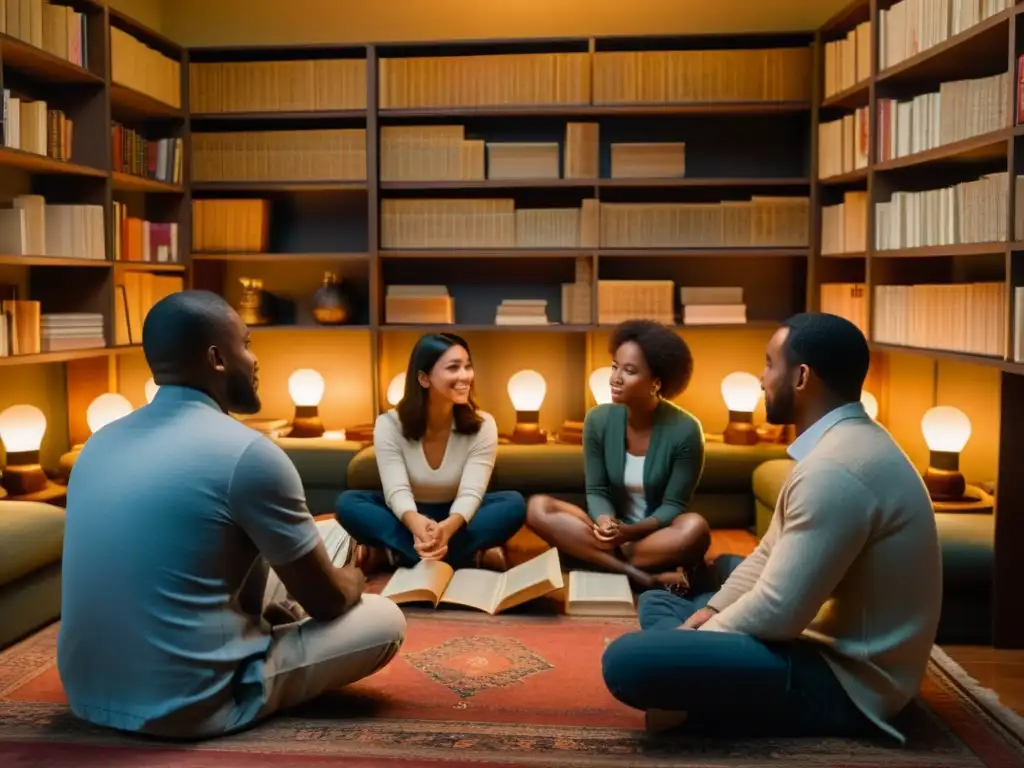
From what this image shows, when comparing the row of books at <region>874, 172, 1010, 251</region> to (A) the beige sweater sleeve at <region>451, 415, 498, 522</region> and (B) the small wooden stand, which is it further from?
(A) the beige sweater sleeve at <region>451, 415, 498, 522</region>

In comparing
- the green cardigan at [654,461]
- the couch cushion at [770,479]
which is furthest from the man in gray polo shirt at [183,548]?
the couch cushion at [770,479]

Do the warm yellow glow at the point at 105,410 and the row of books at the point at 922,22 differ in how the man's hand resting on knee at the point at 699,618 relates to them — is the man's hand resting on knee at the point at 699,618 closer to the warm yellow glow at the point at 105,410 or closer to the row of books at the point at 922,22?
the row of books at the point at 922,22

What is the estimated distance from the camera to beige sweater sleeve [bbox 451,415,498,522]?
3.95 m

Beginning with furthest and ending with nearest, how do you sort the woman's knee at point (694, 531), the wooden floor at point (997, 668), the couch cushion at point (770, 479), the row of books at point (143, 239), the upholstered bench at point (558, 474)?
the upholstered bench at point (558, 474) → the row of books at point (143, 239) → the couch cushion at point (770, 479) → the woman's knee at point (694, 531) → the wooden floor at point (997, 668)

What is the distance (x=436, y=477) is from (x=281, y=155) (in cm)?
205

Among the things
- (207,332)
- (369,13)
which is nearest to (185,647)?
(207,332)

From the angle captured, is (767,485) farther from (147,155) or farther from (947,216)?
(147,155)

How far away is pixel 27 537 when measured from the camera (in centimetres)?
328

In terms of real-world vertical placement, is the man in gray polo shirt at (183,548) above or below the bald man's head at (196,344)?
below

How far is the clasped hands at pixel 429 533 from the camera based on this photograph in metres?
3.74

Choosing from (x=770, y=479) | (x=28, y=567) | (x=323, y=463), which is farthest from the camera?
(x=323, y=463)

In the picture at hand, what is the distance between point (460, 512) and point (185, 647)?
1732 millimetres

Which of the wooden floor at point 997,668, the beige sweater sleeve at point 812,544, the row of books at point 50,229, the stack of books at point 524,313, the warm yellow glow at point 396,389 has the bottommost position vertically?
the wooden floor at point 997,668

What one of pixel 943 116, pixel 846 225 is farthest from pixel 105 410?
pixel 943 116
